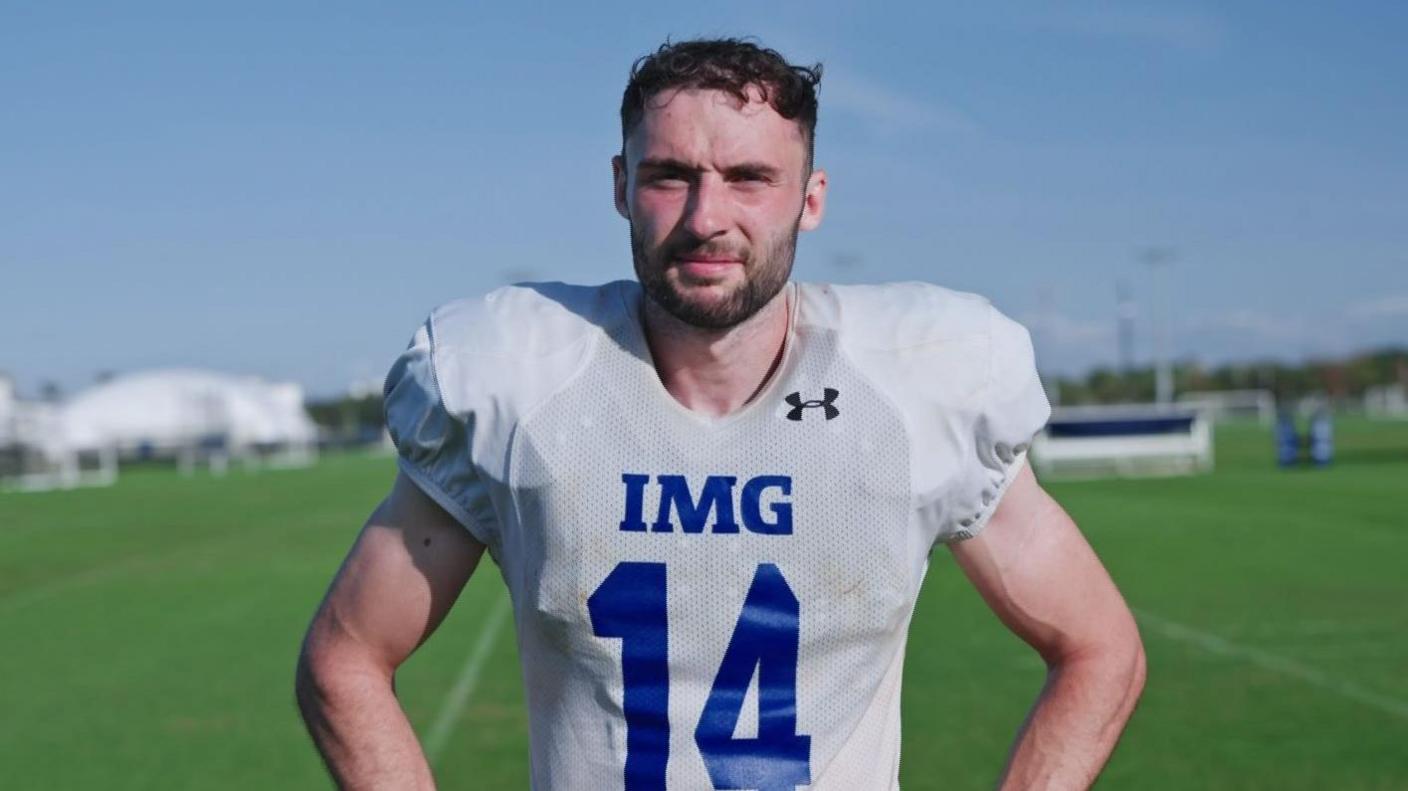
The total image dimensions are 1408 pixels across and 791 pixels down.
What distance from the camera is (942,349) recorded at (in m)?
2.75

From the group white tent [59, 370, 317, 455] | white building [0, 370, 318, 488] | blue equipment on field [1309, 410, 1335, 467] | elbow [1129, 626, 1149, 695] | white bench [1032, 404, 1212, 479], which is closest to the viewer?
elbow [1129, 626, 1149, 695]

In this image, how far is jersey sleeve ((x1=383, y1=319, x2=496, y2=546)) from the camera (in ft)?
8.78

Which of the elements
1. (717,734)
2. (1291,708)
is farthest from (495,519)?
(1291,708)

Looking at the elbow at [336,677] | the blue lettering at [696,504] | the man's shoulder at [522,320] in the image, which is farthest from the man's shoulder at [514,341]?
the elbow at [336,677]

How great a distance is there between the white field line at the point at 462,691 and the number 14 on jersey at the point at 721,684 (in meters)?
4.44

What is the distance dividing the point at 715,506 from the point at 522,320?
1.38 feet

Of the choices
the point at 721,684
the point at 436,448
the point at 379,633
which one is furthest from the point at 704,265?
the point at 379,633

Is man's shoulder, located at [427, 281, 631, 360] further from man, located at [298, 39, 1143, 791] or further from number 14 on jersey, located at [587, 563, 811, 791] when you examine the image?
number 14 on jersey, located at [587, 563, 811, 791]

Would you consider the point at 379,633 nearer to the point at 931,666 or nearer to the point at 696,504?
the point at 696,504

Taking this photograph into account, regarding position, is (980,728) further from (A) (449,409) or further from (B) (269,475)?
(B) (269,475)

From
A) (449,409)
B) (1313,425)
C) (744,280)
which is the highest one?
(744,280)

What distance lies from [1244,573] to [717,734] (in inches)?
579

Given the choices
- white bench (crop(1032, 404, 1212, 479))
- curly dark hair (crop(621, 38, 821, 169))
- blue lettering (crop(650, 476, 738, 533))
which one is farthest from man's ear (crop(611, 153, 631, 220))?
white bench (crop(1032, 404, 1212, 479))

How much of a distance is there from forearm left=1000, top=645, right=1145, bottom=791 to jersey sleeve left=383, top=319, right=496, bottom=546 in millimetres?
835
